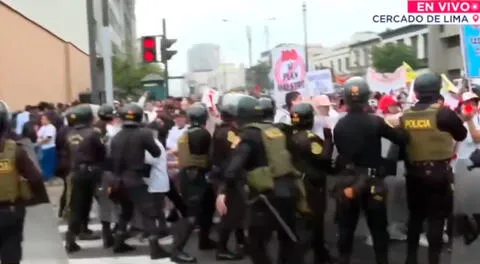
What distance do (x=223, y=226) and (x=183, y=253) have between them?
2.53 feet

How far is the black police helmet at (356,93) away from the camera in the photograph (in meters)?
8.71

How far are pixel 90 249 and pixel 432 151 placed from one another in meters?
4.98

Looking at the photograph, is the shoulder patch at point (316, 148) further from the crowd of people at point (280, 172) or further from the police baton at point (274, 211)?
the police baton at point (274, 211)

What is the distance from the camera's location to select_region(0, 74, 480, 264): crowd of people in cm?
801

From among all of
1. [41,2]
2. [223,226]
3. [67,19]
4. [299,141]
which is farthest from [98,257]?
[67,19]

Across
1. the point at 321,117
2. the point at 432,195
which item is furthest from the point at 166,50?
the point at 432,195

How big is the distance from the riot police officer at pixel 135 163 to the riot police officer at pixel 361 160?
7.91 feet

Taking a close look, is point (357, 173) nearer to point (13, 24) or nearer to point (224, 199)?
point (224, 199)

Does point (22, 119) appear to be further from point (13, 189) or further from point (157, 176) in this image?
point (13, 189)

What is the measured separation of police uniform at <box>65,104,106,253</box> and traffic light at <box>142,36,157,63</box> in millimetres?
8983

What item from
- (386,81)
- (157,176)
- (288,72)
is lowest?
(157,176)

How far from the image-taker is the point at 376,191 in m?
8.67

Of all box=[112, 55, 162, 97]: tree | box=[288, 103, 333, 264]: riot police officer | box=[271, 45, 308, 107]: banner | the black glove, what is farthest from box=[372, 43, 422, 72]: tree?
box=[288, 103, 333, 264]: riot police officer

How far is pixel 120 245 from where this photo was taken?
1145cm
